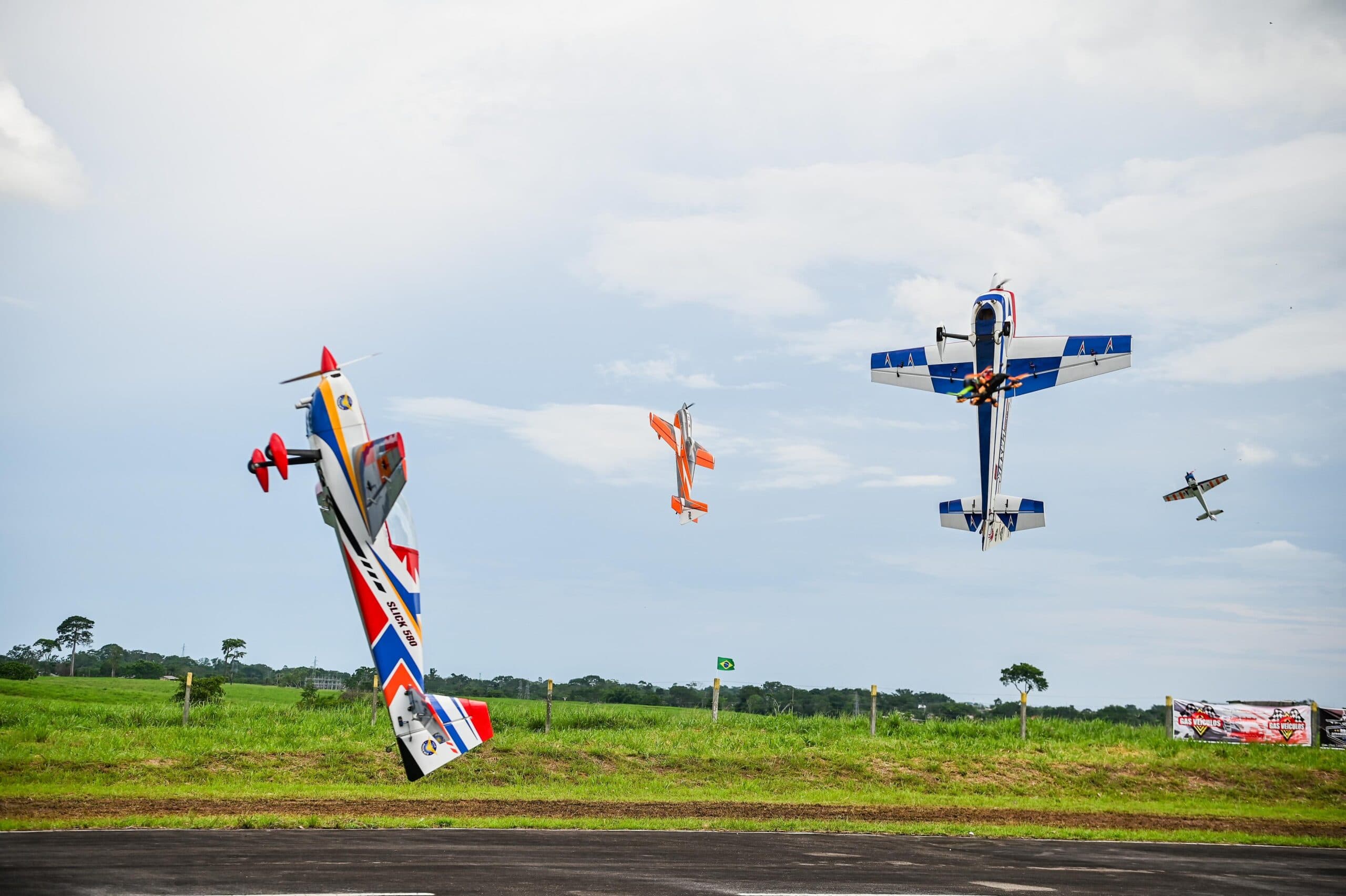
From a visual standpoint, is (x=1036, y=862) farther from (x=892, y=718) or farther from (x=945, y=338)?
(x=892, y=718)

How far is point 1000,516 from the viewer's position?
93.4 feet

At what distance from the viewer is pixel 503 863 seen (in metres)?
14.1

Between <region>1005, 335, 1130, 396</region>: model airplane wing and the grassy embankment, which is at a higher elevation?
<region>1005, 335, 1130, 396</region>: model airplane wing

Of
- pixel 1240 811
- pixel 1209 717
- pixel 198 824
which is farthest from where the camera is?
pixel 1209 717

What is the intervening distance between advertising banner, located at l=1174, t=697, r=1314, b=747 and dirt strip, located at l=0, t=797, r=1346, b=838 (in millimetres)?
8034

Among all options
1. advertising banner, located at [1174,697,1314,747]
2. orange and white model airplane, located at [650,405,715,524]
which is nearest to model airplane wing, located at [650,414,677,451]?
orange and white model airplane, located at [650,405,715,524]

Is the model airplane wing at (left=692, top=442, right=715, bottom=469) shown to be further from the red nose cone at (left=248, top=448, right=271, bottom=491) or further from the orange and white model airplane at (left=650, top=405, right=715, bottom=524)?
the red nose cone at (left=248, top=448, right=271, bottom=491)

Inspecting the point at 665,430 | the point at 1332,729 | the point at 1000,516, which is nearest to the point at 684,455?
the point at 665,430

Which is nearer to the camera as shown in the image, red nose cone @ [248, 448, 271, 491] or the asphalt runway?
red nose cone @ [248, 448, 271, 491]

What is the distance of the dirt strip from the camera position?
19.4 metres

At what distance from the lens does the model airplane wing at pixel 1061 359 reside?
2695cm

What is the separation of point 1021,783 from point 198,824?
19518mm

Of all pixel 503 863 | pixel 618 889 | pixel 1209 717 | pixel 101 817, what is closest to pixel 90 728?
pixel 101 817

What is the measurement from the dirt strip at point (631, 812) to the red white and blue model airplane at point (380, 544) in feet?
35.0
